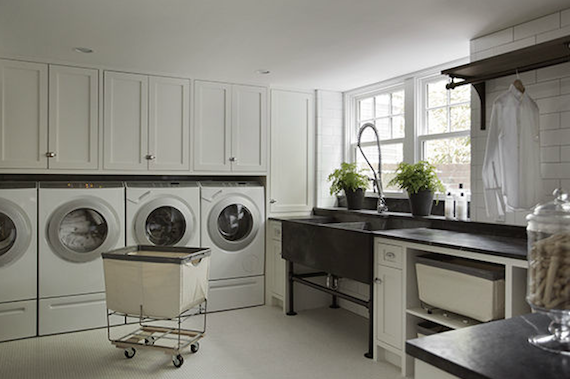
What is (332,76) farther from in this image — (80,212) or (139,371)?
(139,371)

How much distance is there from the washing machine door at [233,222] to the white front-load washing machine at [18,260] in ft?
4.88

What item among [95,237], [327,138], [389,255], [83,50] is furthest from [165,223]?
[389,255]

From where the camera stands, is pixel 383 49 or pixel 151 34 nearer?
pixel 151 34

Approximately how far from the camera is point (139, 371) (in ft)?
9.76

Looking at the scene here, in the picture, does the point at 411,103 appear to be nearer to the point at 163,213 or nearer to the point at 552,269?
the point at 163,213

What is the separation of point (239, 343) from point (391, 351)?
1144 mm

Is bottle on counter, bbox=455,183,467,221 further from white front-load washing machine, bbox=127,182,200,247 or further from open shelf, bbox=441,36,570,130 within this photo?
white front-load washing machine, bbox=127,182,200,247

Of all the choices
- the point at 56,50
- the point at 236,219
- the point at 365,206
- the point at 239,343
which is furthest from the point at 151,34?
the point at 365,206

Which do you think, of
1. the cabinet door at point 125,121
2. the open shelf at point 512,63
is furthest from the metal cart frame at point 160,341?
the open shelf at point 512,63

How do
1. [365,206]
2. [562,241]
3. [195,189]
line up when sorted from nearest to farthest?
[562,241] → [195,189] → [365,206]

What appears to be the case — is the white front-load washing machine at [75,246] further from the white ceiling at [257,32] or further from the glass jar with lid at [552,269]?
the glass jar with lid at [552,269]

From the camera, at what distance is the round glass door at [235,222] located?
4488 mm

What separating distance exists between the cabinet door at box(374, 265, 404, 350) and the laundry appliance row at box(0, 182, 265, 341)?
1.74 m

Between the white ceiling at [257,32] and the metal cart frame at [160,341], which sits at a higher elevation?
the white ceiling at [257,32]
